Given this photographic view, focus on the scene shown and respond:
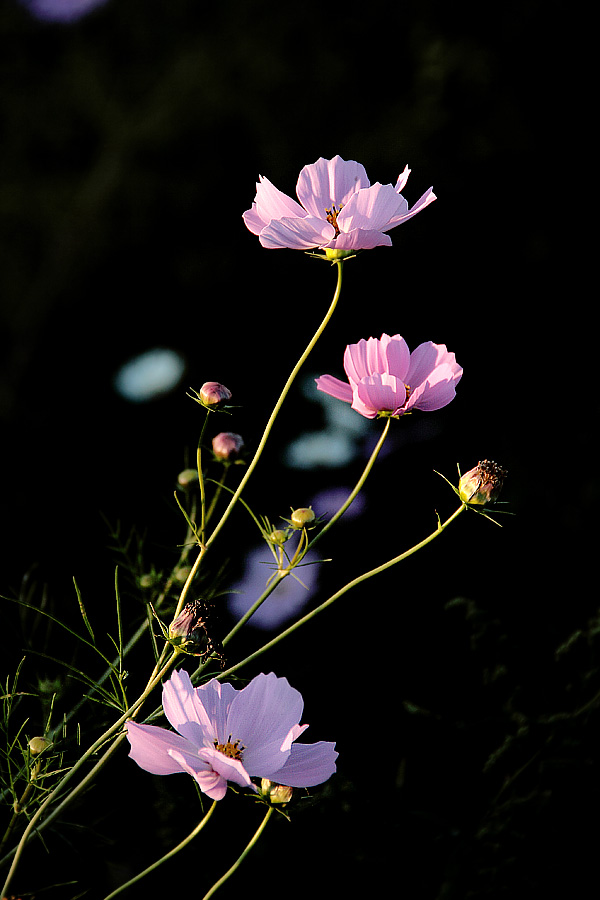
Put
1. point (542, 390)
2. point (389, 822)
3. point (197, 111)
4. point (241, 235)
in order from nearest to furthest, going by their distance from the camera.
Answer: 1. point (389, 822)
2. point (542, 390)
3. point (241, 235)
4. point (197, 111)

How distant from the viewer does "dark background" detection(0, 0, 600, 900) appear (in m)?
0.54

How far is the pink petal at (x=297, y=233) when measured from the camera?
15.9 inches

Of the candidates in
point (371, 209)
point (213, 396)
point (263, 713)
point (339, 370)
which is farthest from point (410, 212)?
point (339, 370)

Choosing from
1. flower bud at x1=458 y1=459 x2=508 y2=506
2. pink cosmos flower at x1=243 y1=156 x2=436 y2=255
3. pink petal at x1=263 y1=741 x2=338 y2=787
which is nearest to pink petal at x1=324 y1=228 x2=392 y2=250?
pink cosmos flower at x1=243 y1=156 x2=436 y2=255

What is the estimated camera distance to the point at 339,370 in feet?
2.92

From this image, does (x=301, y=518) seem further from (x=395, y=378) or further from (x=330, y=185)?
(x=330, y=185)

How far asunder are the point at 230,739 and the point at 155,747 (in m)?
0.05

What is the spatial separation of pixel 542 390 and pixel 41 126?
92cm

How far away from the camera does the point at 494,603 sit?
726 millimetres

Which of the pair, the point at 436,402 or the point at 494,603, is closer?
the point at 436,402

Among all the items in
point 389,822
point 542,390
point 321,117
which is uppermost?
point 321,117

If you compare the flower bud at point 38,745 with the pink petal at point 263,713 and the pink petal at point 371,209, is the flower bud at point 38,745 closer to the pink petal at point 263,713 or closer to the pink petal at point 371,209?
the pink petal at point 263,713

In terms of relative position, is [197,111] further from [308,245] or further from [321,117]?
[308,245]

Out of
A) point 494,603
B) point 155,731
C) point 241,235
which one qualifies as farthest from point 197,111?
point 155,731
